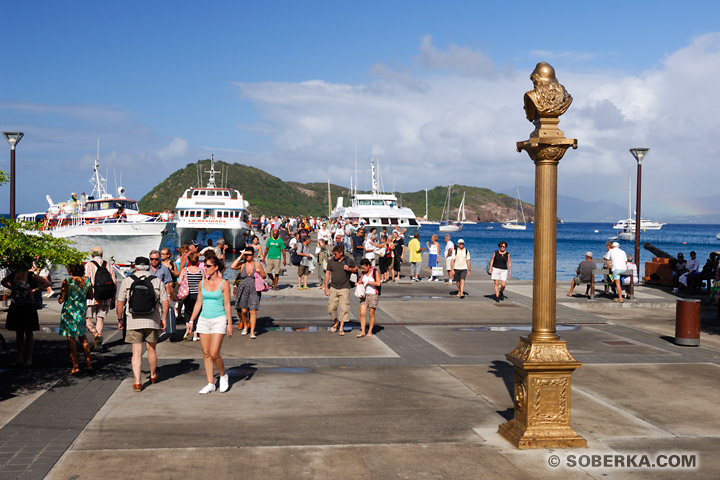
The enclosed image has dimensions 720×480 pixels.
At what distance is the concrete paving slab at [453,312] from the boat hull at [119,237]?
24.0 meters

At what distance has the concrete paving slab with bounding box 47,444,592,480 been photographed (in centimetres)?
562

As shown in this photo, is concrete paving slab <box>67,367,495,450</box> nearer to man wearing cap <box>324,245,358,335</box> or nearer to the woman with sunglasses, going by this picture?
the woman with sunglasses

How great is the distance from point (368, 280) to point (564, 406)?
6796 millimetres

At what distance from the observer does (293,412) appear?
7543 mm

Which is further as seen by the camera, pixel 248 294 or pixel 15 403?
pixel 248 294

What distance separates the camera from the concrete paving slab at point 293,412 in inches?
260

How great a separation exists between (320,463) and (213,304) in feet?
10.9

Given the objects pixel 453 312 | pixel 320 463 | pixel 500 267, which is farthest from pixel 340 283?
pixel 320 463

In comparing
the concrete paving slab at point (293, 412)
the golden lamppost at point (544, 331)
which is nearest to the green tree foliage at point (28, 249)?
the concrete paving slab at point (293, 412)

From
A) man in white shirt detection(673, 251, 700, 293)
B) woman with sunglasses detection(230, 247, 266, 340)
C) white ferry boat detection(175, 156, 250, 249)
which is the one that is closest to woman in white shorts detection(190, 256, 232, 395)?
woman with sunglasses detection(230, 247, 266, 340)

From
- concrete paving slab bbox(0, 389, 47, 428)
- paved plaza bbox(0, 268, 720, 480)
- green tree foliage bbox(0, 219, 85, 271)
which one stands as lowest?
concrete paving slab bbox(0, 389, 47, 428)

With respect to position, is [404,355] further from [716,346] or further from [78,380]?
[716,346]

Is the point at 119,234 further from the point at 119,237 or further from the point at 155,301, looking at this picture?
the point at 155,301

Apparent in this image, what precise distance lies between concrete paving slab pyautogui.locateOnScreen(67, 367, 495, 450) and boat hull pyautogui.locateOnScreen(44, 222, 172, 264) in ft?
101
